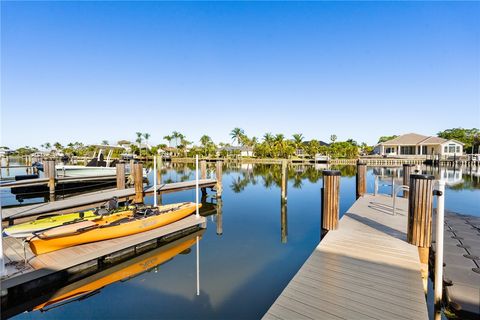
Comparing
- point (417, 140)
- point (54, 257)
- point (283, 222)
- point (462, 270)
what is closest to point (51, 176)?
point (54, 257)

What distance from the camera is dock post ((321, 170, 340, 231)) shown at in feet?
22.9

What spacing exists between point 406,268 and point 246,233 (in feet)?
21.7

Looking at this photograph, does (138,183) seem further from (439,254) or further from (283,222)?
(439,254)

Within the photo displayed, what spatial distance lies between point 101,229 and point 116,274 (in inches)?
52.2

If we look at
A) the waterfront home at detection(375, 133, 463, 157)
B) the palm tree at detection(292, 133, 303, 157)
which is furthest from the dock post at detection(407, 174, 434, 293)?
the palm tree at detection(292, 133, 303, 157)

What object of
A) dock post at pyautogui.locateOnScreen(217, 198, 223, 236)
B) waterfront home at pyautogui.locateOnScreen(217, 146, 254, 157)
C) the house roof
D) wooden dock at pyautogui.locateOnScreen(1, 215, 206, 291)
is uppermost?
the house roof

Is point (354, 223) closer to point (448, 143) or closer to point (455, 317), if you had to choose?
A: point (455, 317)

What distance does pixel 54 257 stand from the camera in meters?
6.15

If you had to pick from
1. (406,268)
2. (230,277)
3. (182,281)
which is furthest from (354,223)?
(182,281)

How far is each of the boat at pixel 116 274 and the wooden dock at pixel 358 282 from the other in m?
4.85

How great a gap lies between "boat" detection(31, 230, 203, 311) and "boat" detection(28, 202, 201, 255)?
33.4 inches

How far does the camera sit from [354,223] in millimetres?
7688

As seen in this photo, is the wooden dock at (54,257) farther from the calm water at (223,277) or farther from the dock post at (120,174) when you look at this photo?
the dock post at (120,174)

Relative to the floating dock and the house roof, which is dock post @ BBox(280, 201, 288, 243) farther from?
the house roof
